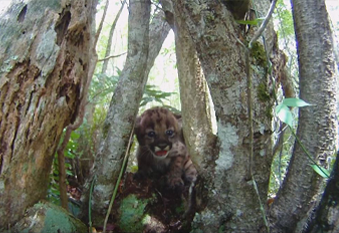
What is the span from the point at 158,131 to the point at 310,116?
2479 mm

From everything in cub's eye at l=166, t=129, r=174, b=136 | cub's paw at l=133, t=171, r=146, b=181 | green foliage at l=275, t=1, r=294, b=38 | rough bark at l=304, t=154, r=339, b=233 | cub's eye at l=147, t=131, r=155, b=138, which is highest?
green foliage at l=275, t=1, r=294, b=38

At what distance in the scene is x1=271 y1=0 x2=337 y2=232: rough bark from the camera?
271 cm

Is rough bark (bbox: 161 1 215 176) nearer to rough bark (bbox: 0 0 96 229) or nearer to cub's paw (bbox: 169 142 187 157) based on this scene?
rough bark (bbox: 0 0 96 229)

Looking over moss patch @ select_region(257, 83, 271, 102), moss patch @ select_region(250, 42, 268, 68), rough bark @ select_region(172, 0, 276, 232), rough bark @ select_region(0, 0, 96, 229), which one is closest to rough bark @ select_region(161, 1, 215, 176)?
rough bark @ select_region(172, 0, 276, 232)

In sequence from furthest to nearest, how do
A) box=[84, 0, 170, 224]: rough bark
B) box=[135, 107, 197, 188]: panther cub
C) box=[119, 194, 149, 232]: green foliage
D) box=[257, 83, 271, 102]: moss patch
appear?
box=[135, 107, 197, 188]: panther cub
box=[119, 194, 149, 232]: green foliage
box=[84, 0, 170, 224]: rough bark
box=[257, 83, 271, 102]: moss patch

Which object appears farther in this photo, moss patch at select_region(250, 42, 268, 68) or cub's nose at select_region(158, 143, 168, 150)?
cub's nose at select_region(158, 143, 168, 150)

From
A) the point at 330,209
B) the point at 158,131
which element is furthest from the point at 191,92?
the point at 330,209

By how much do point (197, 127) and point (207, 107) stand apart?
33 cm

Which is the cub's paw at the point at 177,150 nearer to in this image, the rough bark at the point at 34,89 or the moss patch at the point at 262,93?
the rough bark at the point at 34,89

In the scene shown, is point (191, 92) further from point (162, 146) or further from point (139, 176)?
point (139, 176)

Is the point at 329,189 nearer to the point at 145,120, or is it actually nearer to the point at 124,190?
the point at 124,190

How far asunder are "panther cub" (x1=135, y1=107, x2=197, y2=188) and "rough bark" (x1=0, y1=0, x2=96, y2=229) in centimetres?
173

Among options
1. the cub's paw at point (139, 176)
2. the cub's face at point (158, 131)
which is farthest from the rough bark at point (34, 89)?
the cub's face at point (158, 131)

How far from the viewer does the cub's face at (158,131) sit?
4.86 m
